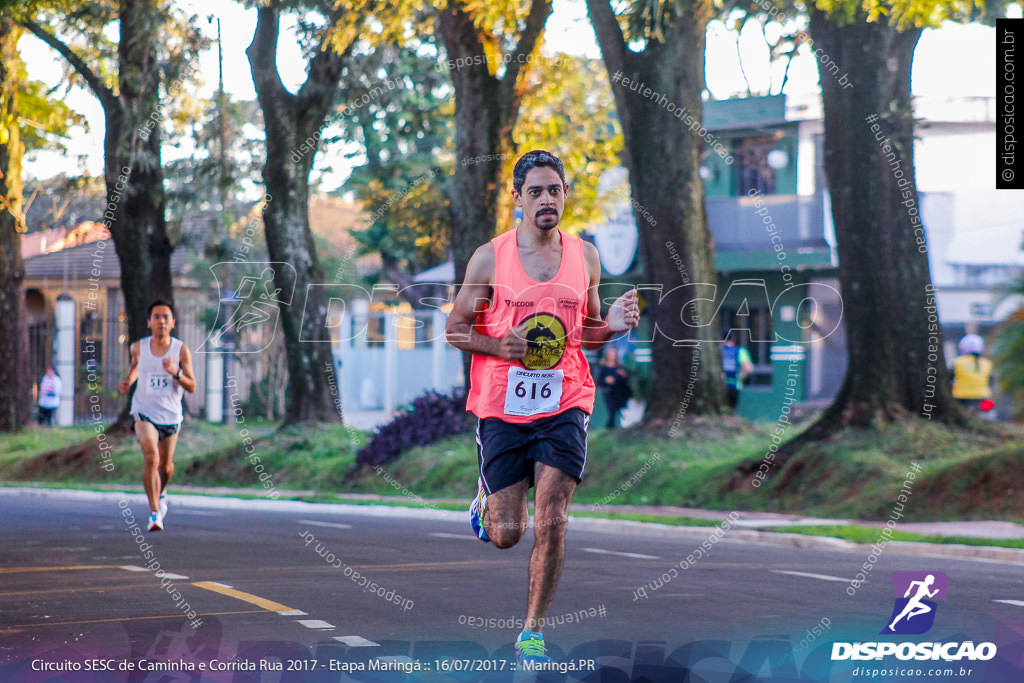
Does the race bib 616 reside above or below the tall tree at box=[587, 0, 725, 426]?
below

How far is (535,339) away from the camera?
6.69 metres

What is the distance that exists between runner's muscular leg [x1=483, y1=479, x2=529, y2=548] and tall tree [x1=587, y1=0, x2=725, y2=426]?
41.4 feet

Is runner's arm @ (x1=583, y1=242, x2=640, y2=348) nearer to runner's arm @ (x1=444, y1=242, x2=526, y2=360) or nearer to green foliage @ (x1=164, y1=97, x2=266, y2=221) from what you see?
runner's arm @ (x1=444, y1=242, x2=526, y2=360)

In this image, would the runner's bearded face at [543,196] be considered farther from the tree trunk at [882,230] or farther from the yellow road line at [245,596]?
the tree trunk at [882,230]

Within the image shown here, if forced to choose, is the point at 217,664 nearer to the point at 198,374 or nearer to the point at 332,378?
the point at 332,378

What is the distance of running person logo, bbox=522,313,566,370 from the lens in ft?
22.0

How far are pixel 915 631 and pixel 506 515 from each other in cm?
250

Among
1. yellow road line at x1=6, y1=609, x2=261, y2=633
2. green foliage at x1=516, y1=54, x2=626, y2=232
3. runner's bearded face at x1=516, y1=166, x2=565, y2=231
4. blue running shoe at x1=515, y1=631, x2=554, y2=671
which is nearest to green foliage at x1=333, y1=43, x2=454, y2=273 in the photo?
green foliage at x1=516, y1=54, x2=626, y2=232

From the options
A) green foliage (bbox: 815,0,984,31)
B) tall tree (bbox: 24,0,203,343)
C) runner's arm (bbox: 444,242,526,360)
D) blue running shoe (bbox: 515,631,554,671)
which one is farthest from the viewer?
tall tree (bbox: 24,0,203,343)

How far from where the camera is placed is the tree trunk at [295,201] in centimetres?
2372

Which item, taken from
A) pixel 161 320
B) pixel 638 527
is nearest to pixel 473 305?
pixel 161 320

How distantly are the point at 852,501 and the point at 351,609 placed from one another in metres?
8.49

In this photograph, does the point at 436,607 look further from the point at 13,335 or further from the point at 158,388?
the point at 13,335

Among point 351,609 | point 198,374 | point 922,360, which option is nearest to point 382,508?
point 922,360
